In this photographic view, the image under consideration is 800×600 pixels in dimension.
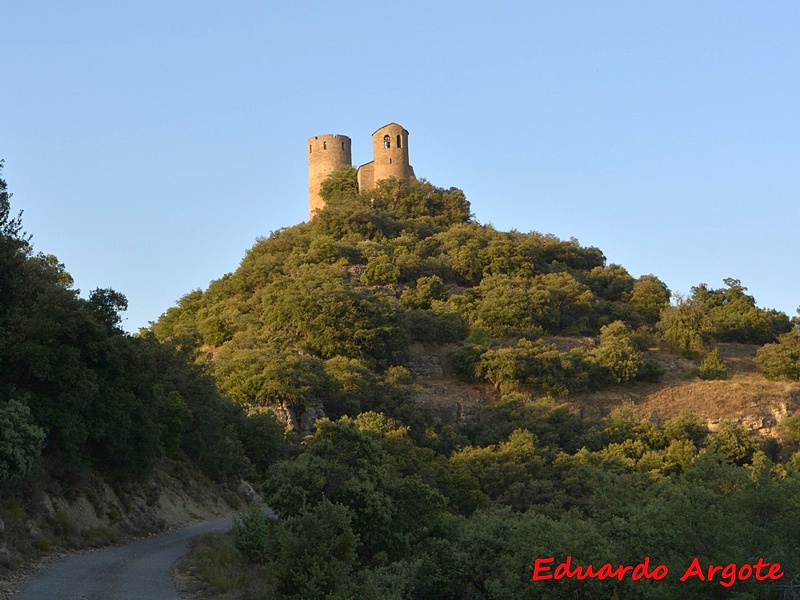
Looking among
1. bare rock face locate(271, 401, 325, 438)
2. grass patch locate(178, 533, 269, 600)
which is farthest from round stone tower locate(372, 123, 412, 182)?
grass patch locate(178, 533, 269, 600)

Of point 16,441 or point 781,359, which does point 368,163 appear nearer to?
point 781,359

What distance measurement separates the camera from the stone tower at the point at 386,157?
69.1 meters

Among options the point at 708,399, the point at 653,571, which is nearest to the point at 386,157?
the point at 708,399

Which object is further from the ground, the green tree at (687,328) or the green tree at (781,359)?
the green tree at (687,328)

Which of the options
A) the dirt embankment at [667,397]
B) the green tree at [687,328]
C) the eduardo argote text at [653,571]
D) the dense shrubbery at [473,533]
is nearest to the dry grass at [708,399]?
the dirt embankment at [667,397]

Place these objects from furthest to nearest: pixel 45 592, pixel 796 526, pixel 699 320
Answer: pixel 699 320, pixel 796 526, pixel 45 592

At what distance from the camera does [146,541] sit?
2159 centimetres

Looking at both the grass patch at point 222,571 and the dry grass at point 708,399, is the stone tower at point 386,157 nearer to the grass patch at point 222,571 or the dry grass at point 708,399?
the dry grass at point 708,399

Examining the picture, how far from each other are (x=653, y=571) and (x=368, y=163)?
53.2 metres

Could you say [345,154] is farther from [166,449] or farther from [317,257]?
[166,449]

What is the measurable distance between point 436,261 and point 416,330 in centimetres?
887

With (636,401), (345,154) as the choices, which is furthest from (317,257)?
(636,401)

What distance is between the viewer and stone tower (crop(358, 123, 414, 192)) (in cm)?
6906

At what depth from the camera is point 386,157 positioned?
6925 cm
